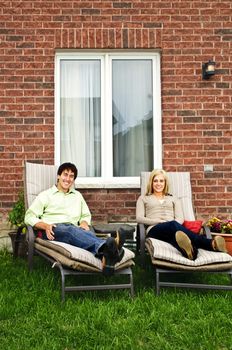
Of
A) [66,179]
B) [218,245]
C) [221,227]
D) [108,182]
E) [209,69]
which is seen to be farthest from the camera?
[108,182]

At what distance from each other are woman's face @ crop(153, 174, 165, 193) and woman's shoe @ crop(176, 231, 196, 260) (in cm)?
149

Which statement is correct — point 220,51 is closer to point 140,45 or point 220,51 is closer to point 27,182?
point 140,45

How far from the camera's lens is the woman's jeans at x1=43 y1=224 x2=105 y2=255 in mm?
4414

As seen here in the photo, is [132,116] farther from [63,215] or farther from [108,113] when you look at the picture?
[63,215]

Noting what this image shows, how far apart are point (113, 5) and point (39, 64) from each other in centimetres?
130

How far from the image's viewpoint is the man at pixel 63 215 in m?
4.57

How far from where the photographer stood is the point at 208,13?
6508 millimetres

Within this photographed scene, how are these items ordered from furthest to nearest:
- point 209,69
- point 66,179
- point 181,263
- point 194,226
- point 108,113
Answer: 1. point 108,113
2. point 209,69
3. point 66,179
4. point 194,226
5. point 181,263

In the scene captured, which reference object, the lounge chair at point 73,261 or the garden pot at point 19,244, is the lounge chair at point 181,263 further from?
the garden pot at point 19,244

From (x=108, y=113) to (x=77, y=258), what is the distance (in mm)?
3014

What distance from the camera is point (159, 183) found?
5.71 m

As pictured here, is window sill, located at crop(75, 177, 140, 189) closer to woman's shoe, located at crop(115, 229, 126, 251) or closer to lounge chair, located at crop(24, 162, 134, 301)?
lounge chair, located at crop(24, 162, 134, 301)

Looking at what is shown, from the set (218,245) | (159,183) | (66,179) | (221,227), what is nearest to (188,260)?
(218,245)

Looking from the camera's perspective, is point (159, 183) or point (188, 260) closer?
point (188, 260)
